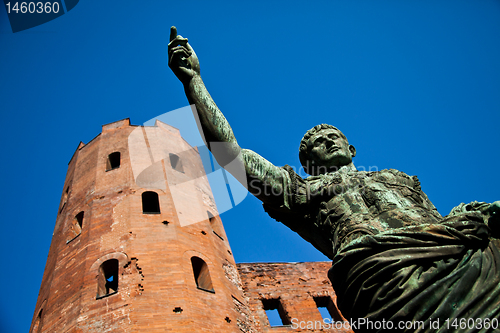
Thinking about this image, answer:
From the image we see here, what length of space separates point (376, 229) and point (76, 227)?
667 inches

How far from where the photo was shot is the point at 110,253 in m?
15.0

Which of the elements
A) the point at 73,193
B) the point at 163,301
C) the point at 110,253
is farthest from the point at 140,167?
the point at 163,301

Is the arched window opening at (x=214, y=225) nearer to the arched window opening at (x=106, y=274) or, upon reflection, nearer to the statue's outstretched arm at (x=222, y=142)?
the arched window opening at (x=106, y=274)

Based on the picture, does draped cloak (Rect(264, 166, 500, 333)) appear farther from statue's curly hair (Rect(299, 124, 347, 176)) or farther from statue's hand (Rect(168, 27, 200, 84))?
statue's hand (Rect(168, 27, 200, 84))

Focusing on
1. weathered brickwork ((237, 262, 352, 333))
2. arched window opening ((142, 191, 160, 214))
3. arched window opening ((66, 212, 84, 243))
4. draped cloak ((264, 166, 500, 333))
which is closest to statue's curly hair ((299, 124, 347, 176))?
draped cloak ((264, 166, 500, 333))

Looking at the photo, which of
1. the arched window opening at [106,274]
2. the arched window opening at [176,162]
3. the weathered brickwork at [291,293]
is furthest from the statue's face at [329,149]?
the arched window opening at [176,162]

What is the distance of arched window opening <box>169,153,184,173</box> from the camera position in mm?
20281

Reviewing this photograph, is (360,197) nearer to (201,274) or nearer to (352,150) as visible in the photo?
(352,150)

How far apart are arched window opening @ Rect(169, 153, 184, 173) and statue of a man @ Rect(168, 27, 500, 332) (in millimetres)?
17351

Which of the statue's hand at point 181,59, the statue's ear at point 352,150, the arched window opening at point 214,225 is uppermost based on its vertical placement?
the arched window opening at point 214,225

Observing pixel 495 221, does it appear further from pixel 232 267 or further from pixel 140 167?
pixel 140 167

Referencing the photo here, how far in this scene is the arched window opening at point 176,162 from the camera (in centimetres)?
2028

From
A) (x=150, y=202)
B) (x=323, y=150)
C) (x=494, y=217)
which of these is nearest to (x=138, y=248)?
(x=150, y=202)

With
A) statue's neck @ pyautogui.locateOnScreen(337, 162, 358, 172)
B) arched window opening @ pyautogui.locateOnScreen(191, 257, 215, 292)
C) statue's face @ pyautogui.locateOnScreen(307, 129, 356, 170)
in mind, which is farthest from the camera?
arched window opening @ pyautogui.locateOnScreen(191, 257, 215, 292)
